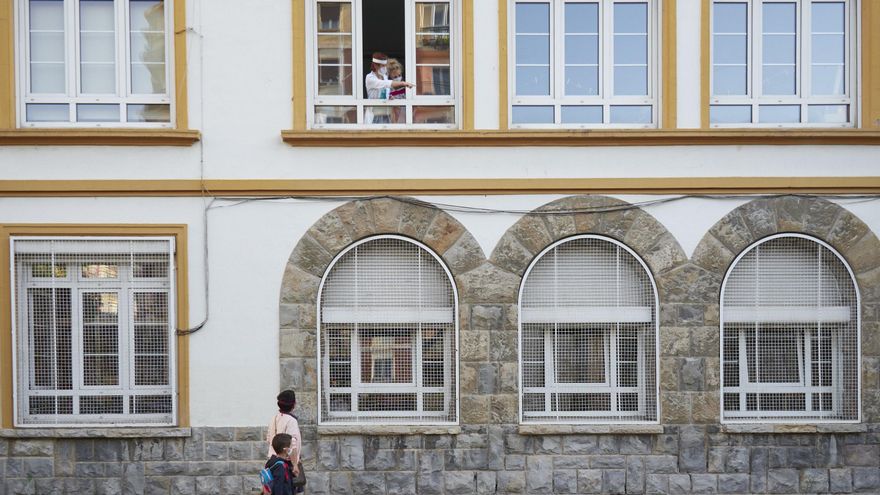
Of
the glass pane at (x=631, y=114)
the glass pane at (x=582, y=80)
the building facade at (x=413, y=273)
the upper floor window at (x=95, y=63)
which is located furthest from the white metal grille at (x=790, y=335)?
the upper floor window at (x=95, y=63)

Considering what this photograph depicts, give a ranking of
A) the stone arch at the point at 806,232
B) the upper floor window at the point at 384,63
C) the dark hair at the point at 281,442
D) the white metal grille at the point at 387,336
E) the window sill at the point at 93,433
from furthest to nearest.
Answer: the upper floor window at the point at 384,63
the white metal grille at the point at 387,336
the stone arch at the point at 806,232
the window sill at the point at 93,433
the dark hair at the point at 281,442

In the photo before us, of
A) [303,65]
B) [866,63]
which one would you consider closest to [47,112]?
[303,65]

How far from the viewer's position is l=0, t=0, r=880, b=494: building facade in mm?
9078

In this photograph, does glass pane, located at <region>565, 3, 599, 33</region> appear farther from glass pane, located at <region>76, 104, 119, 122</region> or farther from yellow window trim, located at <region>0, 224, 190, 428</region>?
glass pane, located at <region>76, 104, 119, 122</region>

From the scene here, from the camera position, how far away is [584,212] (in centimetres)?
916

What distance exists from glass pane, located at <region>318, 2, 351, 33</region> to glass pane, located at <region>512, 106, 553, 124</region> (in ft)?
7.20

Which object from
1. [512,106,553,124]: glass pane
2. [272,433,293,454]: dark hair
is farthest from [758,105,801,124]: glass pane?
[272,433,293,454]: dark hair

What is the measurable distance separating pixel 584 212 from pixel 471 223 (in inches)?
50.5

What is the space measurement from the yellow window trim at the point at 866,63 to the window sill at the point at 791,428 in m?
3.41

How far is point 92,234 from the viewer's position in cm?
905

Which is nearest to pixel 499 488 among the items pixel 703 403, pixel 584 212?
pixel 703 403

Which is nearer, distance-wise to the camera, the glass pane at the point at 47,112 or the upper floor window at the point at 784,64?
the glass pane at the point at 47,112

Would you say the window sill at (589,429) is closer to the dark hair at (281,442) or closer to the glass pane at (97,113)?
the dark hair at (281,442)

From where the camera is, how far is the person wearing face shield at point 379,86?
9391 mm
